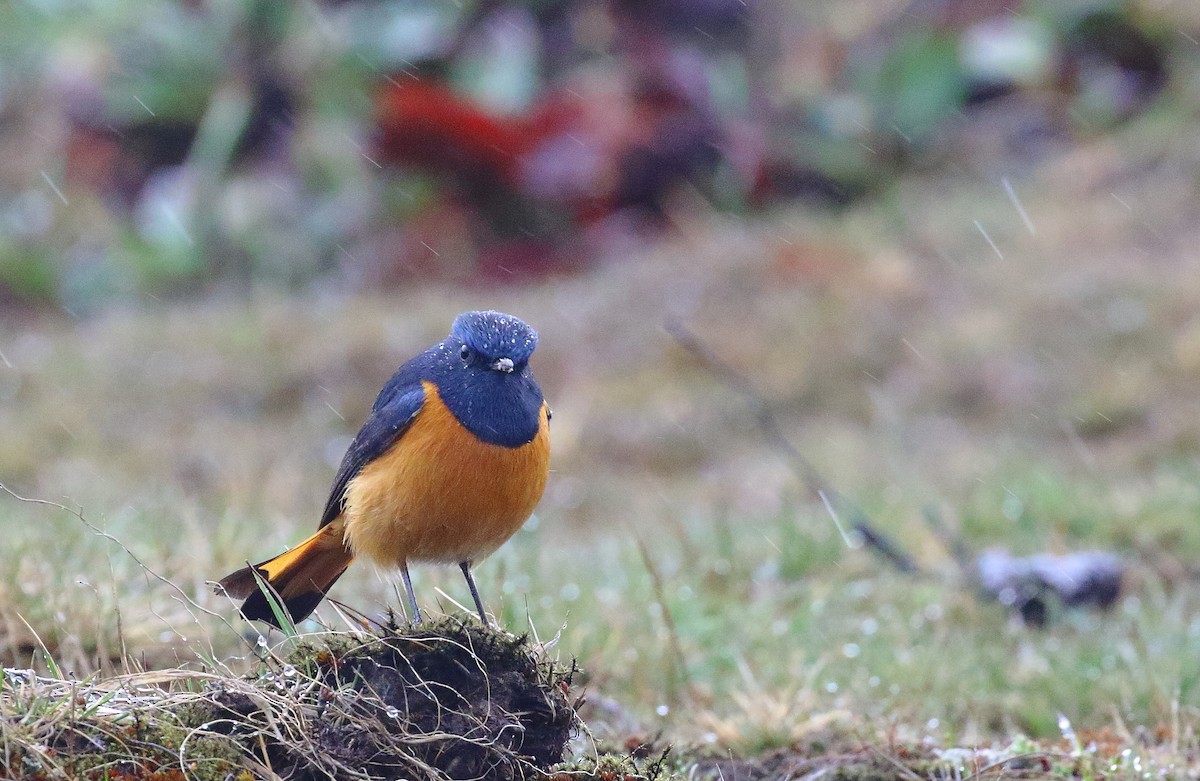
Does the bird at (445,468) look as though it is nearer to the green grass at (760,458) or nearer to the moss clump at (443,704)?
the green grass at (760,458)

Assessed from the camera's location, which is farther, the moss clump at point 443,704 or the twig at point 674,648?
the twig at point 674,648

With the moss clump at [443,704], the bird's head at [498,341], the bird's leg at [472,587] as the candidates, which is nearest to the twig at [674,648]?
the bird's leg at [472,587]

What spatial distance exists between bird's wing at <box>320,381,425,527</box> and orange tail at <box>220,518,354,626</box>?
0.06 metres

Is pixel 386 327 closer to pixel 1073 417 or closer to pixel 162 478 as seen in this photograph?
pixel 162 478

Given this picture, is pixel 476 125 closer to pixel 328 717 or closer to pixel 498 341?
pixel 498 341

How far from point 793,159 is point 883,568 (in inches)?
242

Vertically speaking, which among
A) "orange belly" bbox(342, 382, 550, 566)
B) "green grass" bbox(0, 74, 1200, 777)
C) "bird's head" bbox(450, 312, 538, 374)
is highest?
"bird's head" bbox(450, 312, 538, 374)

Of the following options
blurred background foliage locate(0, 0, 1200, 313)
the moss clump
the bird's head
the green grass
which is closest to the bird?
the bird's head

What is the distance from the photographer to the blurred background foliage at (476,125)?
1078cm

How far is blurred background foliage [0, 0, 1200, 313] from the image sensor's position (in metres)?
10.8

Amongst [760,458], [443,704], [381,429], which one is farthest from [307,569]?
[760,458]

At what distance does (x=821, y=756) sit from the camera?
329cm

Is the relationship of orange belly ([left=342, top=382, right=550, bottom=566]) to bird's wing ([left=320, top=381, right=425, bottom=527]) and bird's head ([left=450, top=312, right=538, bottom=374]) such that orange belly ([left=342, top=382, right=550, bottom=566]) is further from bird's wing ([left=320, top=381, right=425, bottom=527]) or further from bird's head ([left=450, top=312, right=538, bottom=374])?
bird's head ([left=450, top=312, right=538, bottom=374])

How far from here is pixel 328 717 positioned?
2.45 meters
